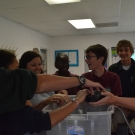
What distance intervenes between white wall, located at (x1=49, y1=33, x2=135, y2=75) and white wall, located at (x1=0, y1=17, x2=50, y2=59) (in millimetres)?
822

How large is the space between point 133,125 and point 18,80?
76cm

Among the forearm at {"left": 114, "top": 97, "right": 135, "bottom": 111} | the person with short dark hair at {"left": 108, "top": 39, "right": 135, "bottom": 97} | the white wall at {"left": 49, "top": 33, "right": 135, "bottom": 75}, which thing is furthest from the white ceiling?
the forearm at {"left": 114, "top": 97, "right": 135, "bottom": 111}

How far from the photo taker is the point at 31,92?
68 cm

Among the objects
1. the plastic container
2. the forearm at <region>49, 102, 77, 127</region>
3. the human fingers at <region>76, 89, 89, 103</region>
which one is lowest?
the plastic container

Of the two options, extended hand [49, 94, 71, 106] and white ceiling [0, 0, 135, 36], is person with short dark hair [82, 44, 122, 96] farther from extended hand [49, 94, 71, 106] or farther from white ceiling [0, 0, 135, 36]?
white ceiling [0, 0, 135, 36]

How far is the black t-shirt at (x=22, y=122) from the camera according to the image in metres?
0.68

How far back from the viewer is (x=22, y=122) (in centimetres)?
68

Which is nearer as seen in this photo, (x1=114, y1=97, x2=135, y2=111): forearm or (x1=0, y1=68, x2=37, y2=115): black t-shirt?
(x1=0, y1=68, x2=37, y2=115): black t-shirt

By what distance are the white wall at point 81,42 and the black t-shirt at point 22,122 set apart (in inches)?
201

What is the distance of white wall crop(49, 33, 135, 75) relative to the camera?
18.3 feet

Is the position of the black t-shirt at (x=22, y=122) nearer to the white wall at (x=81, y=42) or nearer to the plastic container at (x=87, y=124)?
the plastic container at (x=87, y=124)

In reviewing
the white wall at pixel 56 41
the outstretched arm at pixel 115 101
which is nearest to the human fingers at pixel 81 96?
the outstretched arm at pixel 115 101

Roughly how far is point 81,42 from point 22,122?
526 cm

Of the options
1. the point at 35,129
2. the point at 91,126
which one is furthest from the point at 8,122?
the point at 91,126
